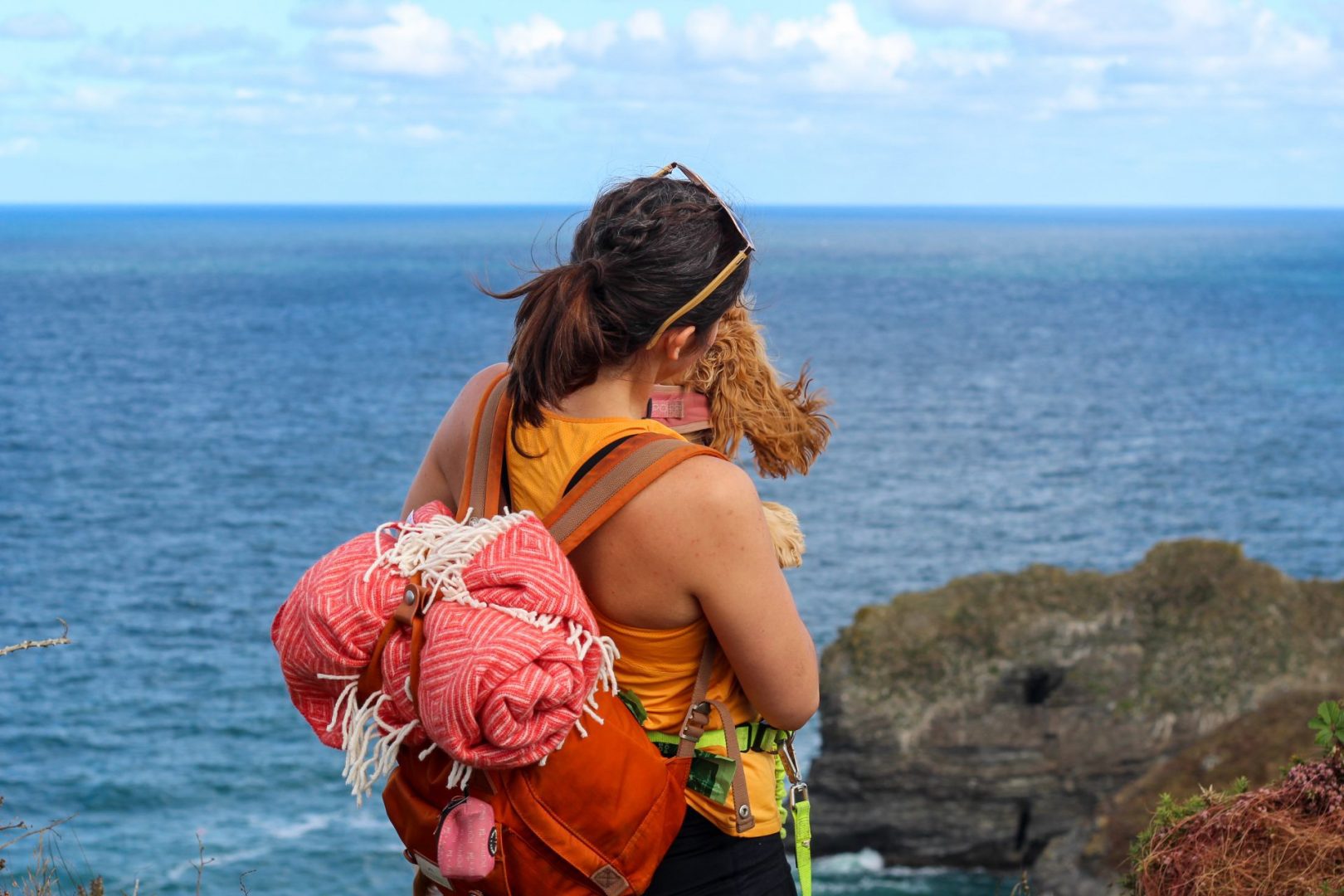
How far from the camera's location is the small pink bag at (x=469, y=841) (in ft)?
8.12

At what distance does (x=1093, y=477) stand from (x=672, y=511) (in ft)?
175

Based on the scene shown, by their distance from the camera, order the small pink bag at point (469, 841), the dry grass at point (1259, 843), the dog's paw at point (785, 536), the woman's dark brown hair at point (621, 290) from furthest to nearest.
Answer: the dry grass at point (1259, 843) < the dog's paw at point (785, 536) < the woman's dark brown hair at point (621, 290) < the small pink bag at point (469, 841)

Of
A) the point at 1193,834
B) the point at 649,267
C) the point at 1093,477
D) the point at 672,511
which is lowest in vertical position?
the point at 1093,477

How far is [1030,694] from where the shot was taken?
22.4 metres

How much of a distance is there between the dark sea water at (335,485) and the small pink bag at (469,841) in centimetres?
122

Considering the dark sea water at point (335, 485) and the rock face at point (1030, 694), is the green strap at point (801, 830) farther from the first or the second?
the rock face at point (1030, 694)

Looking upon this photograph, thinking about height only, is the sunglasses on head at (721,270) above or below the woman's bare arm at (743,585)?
above

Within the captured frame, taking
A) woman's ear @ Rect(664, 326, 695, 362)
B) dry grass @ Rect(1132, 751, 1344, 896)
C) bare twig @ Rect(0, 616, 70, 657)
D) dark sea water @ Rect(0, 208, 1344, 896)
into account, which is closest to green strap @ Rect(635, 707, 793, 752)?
woman's ear @ Rect(664, 326, 695, 362)

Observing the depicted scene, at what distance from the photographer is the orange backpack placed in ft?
8.21

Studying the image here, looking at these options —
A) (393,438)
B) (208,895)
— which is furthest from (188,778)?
(393,438)

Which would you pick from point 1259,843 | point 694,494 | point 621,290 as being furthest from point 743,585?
point 1259,843

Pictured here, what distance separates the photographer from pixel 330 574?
250cm

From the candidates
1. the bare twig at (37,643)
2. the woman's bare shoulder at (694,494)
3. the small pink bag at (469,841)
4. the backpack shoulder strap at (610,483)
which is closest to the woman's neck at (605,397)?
the backpack shoulder strap at (610,483)

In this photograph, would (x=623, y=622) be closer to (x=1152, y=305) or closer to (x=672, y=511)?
(x=672, y=511)
